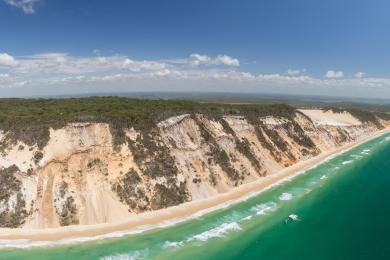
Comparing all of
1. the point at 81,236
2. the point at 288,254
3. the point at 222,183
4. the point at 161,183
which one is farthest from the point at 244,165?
the point at 81,236

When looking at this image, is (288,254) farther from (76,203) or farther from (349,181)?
(349,181)

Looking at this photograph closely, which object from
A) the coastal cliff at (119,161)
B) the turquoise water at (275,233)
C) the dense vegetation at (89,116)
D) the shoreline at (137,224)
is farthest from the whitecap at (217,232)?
the dense vegetation at (89,116)

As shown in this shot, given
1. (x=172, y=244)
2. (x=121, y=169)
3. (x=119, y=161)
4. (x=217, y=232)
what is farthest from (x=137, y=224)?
(x=119, y=161)

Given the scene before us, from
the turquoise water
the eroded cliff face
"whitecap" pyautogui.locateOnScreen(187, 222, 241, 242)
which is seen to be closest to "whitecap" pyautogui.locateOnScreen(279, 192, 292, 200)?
the turquoise water

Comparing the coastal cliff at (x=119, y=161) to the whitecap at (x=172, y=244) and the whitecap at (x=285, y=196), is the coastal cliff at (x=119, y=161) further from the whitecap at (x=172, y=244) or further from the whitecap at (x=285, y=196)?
the whitecap at (x=172, y=244)

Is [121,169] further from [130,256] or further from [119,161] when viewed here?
[130,256]

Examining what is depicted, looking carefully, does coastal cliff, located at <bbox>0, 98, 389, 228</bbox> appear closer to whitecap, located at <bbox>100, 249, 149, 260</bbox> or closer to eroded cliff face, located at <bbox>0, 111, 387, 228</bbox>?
eroded cliff face, located at <bbox>0, 111, 387, 228</bbox>
